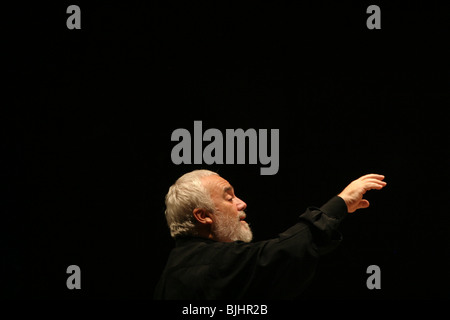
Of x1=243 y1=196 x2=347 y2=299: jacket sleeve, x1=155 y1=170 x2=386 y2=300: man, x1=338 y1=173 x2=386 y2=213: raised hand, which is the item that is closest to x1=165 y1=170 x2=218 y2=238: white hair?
x1=155 y1=170 x2=386 y2=300: man

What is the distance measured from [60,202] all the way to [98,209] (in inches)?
7.7

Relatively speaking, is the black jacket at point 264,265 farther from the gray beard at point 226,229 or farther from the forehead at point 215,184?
the forehead at point 215,184

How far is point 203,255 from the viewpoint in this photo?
1.77 m

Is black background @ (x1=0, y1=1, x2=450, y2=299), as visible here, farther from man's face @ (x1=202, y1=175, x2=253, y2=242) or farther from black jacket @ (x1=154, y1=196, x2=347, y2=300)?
black jacket @ (x1=154, y1=196, x2=347, y2=300)

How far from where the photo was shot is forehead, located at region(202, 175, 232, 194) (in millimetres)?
1964

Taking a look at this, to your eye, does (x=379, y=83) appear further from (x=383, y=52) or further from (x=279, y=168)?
(x=279, y=168)

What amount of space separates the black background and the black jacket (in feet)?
2.65

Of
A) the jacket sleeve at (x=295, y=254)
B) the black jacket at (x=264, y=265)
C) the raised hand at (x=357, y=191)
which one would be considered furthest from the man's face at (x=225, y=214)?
the raised hand at (x=357, y=191)

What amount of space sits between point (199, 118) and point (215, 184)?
649mm

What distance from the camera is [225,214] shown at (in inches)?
76.4

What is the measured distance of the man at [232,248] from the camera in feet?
5.32

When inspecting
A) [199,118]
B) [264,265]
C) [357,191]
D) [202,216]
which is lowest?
[264,265]

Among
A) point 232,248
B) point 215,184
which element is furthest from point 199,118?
point 232,248

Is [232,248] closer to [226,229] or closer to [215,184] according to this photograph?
[226,229]
